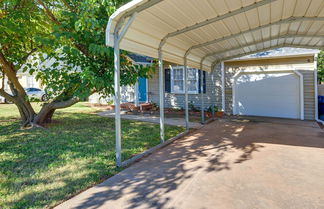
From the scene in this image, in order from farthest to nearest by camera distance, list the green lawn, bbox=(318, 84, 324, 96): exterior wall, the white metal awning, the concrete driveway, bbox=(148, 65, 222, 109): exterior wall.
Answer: bbox=(148, 65, 222, 109): exterior wall
bbox=(318, 84, 324, 96): exterior wall
the white metal awning
the green lawn
the concrete driveway

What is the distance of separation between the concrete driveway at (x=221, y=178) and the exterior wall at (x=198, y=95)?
4.85 metres

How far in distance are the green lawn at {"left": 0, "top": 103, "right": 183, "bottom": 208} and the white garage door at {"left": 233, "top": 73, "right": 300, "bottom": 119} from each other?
4665mm

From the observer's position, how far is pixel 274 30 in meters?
6.35

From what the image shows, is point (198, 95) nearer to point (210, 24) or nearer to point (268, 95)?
point (268, 95)

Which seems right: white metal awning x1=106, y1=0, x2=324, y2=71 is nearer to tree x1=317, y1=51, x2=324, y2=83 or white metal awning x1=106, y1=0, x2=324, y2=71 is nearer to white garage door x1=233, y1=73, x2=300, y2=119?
white garage door x1=233, y1=73, x2=300, y2=119

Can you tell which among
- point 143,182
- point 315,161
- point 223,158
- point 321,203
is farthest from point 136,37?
point 315,161

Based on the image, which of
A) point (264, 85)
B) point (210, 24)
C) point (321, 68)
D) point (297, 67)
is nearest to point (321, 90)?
point (297, 67)

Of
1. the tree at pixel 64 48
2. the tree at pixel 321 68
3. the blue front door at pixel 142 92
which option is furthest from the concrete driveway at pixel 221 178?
the tree at pixel 321 68

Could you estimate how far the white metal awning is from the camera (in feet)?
12.5

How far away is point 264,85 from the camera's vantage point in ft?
30.7

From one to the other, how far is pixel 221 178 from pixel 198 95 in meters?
8.00

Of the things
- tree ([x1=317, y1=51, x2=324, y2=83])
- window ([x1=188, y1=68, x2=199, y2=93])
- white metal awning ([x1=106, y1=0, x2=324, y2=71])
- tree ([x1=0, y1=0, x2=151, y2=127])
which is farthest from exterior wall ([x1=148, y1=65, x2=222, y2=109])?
tree ([x1=317, y1=51, x2=324, y2=83])

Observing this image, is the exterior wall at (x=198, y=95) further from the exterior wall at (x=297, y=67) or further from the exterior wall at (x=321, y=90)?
the exterior wall at (x=321, y=90)

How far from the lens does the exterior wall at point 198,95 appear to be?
415 inches
